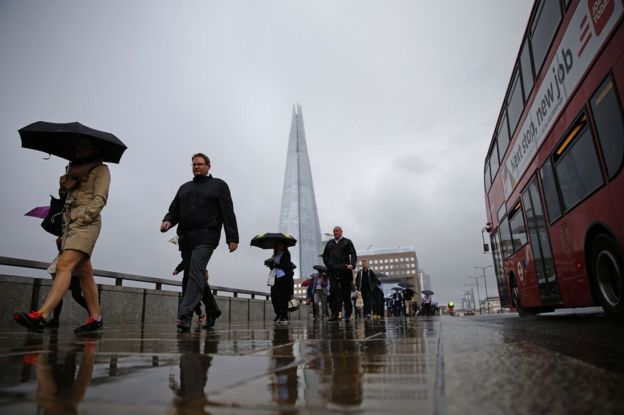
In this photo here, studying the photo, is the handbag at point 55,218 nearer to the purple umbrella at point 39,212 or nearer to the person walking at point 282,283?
the purple umbrella at point 39,212

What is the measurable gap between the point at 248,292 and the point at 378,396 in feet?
41.8

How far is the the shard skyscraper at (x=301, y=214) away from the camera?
114000 mm

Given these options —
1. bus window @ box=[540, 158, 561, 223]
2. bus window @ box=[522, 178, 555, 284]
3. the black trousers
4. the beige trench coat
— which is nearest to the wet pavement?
the beige trench coat

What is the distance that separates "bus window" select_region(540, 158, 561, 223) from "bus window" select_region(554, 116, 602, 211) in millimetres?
211

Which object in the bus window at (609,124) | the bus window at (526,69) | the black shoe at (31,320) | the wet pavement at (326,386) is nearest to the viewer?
the wet pavement at (326,386)

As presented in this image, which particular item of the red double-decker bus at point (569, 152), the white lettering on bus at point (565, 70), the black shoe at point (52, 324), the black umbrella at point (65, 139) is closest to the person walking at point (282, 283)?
the black shoe at point (52, 324)

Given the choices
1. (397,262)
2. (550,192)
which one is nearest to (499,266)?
(550,192)

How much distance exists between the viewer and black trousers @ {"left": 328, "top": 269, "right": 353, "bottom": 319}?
8891 millimetres

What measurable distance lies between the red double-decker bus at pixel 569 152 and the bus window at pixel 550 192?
0.01 metres

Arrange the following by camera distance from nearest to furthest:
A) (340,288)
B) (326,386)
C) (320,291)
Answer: (326,386), (340,288), (320,291)

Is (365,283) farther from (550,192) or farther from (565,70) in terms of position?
(565,70)

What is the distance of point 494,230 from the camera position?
10305 mm

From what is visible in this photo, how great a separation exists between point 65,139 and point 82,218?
1.40 metres

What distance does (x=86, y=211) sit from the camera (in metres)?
4.09
